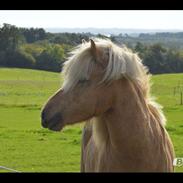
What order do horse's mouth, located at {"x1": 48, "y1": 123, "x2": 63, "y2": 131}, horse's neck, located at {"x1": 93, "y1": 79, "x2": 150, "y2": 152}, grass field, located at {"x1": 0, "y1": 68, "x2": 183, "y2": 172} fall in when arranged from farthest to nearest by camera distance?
grass field, located at {"x1": 0, "y1": 68, "x2": 183, "y2": 172}, horse's neck, located at {"x1": 93, "y1": 79, "x2": 150, "y2": 152}, horse's mouth, located at {"x1": 48, "y1": 123, "x2": 63, "y2": 131}

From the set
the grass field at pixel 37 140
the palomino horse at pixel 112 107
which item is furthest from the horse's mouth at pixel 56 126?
the grass field at pixel 37 140

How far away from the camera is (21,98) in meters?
31.1

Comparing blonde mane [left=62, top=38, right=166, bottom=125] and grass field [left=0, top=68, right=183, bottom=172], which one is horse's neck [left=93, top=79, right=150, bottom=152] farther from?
grass field [left=0, top=68, right=183, bottom=172]

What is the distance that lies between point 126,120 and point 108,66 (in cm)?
41

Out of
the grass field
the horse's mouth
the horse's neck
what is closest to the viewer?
the horse's mouth

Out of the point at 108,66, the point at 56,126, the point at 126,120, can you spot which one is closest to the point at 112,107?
the point at 126,120

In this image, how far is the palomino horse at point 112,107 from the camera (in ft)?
8.53

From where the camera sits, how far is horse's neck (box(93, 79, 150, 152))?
277 centimetres

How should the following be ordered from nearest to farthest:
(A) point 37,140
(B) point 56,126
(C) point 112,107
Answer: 1. (B) point 56,126
2. (C) point 112,107
3. (A) point 37,140

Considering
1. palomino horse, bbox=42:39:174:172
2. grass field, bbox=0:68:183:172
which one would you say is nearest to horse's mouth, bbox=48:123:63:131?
palomino horse, bbox=42:39:174:172

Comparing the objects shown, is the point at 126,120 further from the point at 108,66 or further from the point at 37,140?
the point at 37,140

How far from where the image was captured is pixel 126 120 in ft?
9.14
